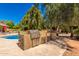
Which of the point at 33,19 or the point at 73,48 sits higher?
the point at 33,19

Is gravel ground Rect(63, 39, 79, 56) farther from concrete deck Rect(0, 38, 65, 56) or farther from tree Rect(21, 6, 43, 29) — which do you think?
tree Rect(21, 6, 43, 29)

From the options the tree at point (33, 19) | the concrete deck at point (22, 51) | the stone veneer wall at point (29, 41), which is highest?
the tree at point (33, 19)

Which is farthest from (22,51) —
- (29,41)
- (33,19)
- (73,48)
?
(73,48)

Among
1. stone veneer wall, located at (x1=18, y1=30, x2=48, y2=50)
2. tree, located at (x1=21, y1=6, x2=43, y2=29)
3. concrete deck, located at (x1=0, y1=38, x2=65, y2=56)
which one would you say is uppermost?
tree, located at (x1=21, y1=6, x2=43, y2=29)

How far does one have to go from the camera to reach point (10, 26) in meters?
4.54

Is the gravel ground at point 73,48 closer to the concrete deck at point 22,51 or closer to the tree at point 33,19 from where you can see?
the concrete deck at point 22,51

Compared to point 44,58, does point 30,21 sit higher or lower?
higher

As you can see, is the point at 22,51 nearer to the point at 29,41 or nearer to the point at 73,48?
the point at 29,41

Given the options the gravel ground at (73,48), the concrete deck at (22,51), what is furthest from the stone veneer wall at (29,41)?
the gravel ground at (73,48)

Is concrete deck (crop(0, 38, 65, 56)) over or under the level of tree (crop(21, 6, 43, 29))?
under

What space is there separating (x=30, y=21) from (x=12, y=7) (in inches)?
18.5

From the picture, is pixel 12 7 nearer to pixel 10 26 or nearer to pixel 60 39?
pixel 10 26

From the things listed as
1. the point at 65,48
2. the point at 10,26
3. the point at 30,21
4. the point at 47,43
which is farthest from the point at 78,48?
the point at 10,26

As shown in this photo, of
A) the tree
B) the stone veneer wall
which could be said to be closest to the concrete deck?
the stone veneer wall
